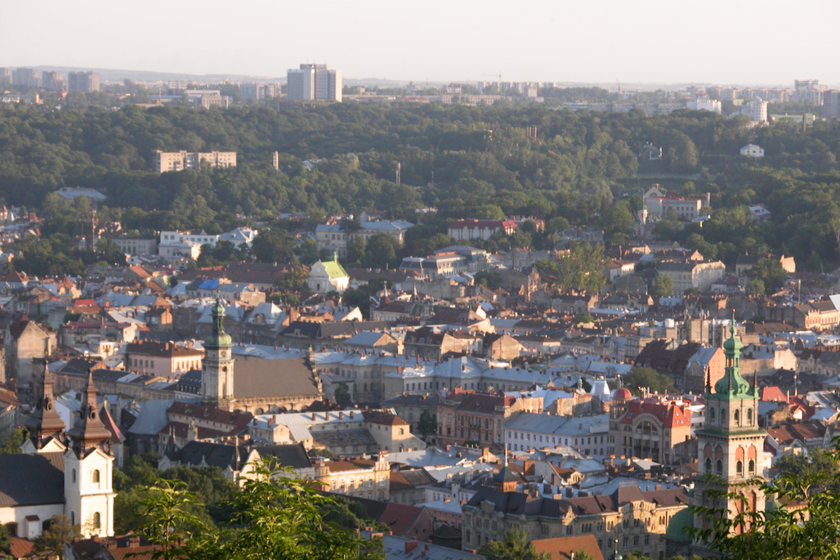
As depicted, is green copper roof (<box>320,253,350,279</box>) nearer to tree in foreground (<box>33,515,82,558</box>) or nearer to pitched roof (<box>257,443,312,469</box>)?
pitched roof (<box>257,443,312,469</box>)

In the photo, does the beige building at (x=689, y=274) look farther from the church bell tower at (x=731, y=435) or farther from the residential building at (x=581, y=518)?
the church bell tower at (x=731, y=435)

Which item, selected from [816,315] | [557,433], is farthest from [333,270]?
[557,433]

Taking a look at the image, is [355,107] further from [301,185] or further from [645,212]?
[645,212]

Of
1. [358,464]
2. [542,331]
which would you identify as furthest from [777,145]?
[358,464]

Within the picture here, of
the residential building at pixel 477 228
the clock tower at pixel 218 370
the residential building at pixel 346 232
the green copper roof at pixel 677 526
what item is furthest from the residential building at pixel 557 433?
the residential building at pixel 346 232

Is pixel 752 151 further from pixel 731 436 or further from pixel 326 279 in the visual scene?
pixel 731 436

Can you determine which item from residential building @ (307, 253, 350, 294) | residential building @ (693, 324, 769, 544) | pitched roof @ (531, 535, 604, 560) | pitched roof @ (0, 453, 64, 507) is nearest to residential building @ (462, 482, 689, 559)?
pitched roof @ (531, 535, 604, 560)
